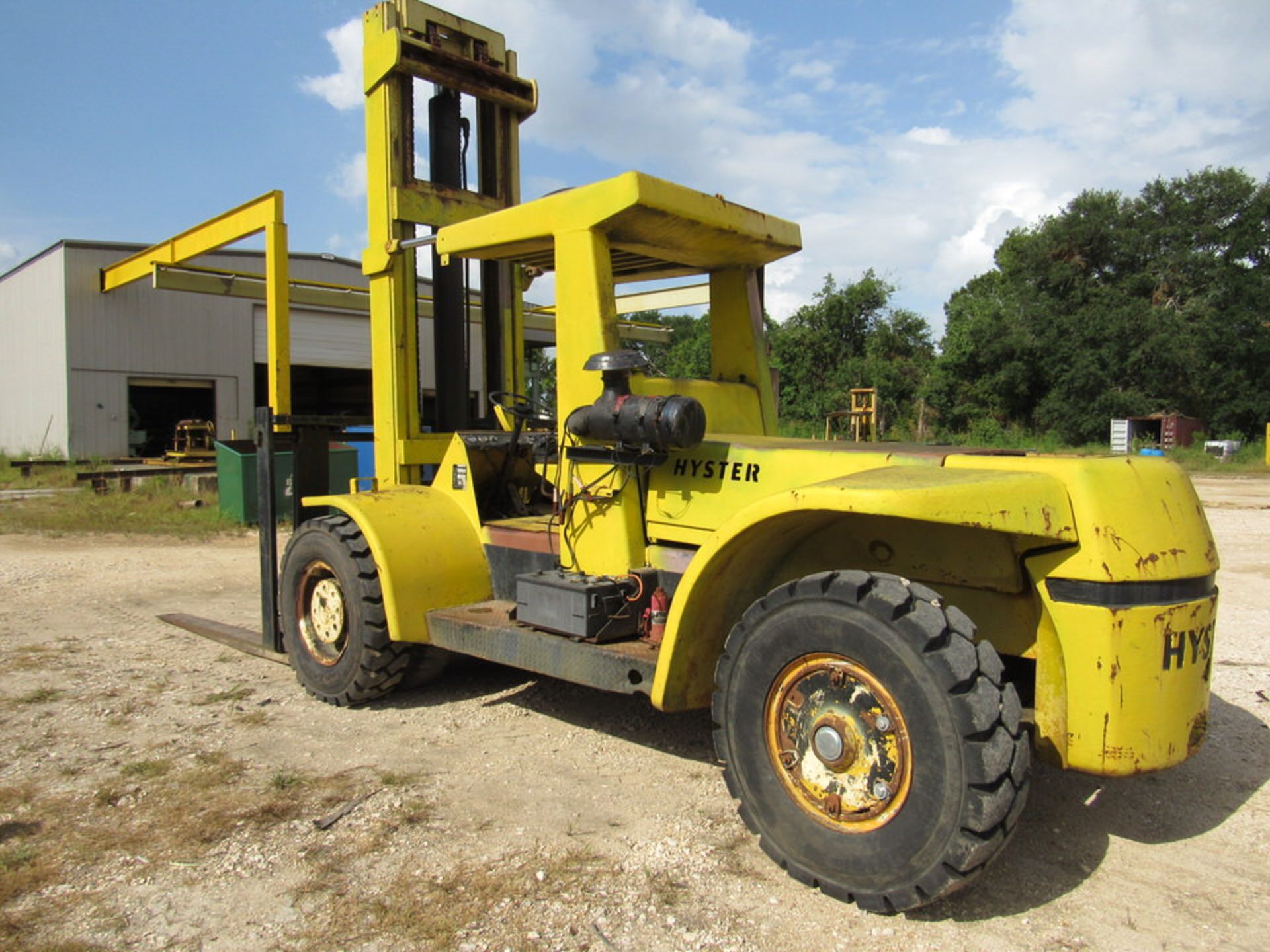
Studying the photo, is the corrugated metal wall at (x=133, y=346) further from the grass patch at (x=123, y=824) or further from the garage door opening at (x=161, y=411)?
the grass patch at (x=123, y=824)

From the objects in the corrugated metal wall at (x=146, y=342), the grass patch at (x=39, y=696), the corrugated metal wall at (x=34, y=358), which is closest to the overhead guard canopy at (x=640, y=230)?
the grass patch at (x=39, y=696)

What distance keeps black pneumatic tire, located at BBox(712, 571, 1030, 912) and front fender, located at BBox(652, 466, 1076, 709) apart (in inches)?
10.3

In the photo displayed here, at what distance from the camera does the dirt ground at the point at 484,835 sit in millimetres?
3057

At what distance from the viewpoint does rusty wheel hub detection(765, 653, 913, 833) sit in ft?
10.1

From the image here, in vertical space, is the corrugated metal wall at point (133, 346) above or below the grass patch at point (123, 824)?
above

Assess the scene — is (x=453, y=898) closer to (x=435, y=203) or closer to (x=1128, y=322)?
(x=435, y=203)

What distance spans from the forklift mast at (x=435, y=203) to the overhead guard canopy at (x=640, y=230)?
0.60 metres

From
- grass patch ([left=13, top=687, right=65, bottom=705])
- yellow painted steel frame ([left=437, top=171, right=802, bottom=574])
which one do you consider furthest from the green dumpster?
yellow painted steel frame ([left=437, top=171, right=802, bottom=574])

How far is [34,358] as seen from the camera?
2481cm

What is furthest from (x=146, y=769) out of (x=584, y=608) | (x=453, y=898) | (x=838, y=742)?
(x=838, y=742)

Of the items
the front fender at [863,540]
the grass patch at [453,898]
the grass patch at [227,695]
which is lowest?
the grass patch at [453,898]

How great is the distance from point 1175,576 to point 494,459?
11.7ft

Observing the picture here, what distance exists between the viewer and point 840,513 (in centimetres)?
346

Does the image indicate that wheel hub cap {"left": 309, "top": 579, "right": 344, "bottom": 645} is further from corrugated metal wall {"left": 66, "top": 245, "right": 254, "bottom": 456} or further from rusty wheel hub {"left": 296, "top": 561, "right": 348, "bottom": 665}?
corrugated metal wall {"left": 66, "top": 245, "right": 254, "bottom": 456}
